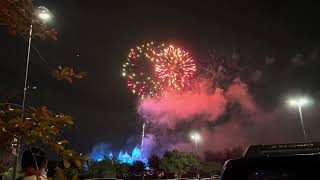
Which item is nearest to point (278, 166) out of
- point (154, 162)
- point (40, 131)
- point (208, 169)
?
point (40, 131)

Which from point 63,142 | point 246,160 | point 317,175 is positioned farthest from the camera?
point 246,160

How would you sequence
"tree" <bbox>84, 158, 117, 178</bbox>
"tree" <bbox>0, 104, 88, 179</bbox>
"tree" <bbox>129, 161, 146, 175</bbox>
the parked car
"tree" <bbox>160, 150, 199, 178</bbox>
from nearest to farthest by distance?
"tree" <bbox>0, 104, 88, 179</bbox> < the parked car < "tree" <bbox>84, 158, 117, 178</bbox> < "tree" <bbox>160, 150, 199, 178</bbox> < "tree" <bbox>129, 161, 146, 175</bbox>

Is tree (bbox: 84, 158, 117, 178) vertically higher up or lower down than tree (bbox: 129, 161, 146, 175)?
lower down

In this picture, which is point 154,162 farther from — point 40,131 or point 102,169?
point 40,131

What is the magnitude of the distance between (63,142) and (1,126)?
50 cm

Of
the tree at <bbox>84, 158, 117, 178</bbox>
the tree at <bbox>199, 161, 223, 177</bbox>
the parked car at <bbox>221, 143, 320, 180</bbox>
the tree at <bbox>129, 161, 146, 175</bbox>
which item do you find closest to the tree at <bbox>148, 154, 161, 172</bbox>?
the tree at <bbox>129, 161, 146, 175</bbox>

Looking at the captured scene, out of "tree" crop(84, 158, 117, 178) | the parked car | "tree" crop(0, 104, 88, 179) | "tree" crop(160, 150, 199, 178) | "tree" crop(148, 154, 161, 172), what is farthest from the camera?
"tree" crop(148, 154, 161, 172)

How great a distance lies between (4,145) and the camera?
3098 millimetres

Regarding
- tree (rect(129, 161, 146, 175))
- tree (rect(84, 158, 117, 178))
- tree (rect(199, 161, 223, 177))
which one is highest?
tree (rect(129, 161, 146, 175))

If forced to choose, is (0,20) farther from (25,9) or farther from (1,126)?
(1,126)

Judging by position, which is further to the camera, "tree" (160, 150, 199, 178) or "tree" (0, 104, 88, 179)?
"tree" (160, 150, 199, 178)

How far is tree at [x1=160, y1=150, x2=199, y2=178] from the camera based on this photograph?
A: 76750 mm

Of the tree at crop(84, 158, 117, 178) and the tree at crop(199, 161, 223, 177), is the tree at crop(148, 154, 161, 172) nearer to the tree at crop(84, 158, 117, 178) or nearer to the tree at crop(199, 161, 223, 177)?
the tree at crop(199, 161, 223, 177)

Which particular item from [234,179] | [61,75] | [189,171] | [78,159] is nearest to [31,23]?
[61,75]
